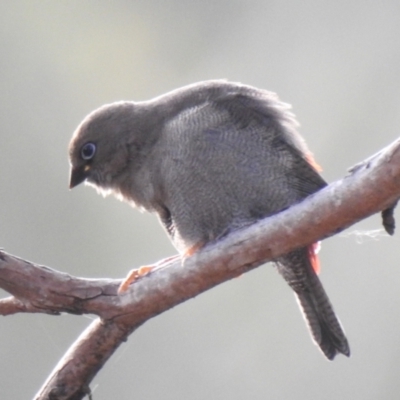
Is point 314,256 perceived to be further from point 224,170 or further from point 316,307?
point 224,170

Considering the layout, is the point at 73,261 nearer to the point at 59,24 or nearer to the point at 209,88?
the point at 59,24

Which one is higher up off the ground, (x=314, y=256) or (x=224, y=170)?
(x=224, y=170)

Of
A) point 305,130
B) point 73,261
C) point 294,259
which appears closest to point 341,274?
point 305,130

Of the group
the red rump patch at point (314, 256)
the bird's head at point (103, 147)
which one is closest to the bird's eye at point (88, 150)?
the bird's head at point (103, 147)

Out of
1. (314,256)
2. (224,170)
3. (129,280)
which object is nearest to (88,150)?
(224,170)

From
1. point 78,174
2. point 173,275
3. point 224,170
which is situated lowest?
point 173,275

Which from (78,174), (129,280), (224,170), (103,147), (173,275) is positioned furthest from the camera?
(78,174)

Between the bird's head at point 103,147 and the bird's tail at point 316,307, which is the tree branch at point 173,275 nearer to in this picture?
the bird's tail at point 316,307

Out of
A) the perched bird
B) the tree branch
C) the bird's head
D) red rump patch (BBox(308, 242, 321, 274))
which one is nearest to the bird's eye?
the bird's head

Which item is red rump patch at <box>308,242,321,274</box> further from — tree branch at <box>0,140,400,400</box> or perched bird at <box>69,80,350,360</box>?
tree branch at <box>0,140,400,400</box>
